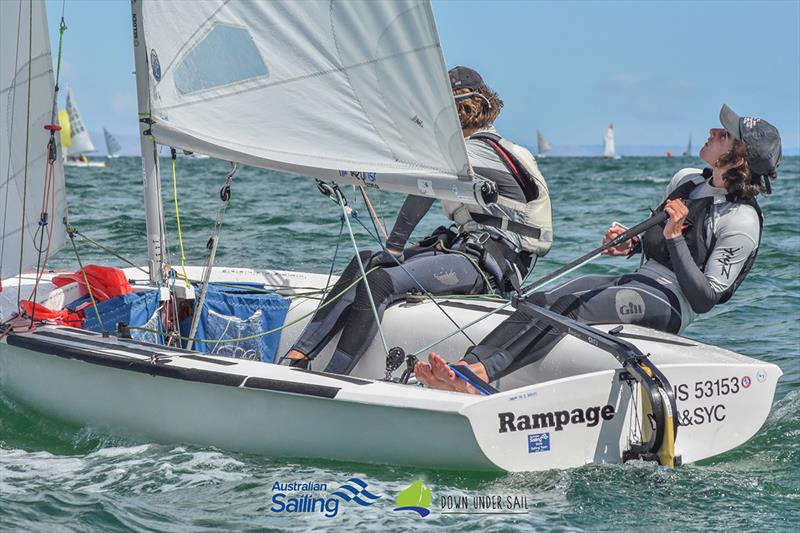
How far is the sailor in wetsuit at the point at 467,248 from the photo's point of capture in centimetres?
439

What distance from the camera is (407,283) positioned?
4.55 meters

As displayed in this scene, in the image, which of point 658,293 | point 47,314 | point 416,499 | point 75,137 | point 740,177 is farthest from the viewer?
point 75,137

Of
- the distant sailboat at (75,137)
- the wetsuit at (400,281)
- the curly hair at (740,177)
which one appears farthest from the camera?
the distant sailboat at (75,137)

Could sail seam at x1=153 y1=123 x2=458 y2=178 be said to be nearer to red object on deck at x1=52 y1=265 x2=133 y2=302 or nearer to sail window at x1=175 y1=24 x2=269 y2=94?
sail window at x1=175 y1=24 x2=269 y2=94

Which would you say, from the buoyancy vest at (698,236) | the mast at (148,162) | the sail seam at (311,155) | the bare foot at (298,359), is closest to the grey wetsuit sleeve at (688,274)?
the buoyancy vest at (698,236)

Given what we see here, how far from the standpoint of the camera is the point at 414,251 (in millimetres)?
4719

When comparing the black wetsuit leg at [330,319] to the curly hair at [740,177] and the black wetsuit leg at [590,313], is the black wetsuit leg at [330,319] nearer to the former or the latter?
the black wetsuit leg at [590,313]

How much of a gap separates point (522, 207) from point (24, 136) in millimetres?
2315

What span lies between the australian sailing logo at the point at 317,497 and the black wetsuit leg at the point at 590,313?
0.86 m

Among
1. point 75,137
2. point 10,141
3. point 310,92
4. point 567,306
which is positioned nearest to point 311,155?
point 310,92

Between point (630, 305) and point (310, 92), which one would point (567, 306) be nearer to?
point (630, 305)

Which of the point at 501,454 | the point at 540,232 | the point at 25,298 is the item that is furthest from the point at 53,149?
the point at 501,454

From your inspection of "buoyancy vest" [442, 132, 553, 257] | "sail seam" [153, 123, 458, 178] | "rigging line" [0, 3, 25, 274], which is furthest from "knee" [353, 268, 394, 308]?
"rigging line" [0, 3, 25, 274]

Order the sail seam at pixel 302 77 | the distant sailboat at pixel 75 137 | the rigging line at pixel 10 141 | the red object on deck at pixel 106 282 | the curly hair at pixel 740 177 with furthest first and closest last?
the distant sailboat at pixel 75 137 < the red object on deck at pixel 106 282 < the rigging line at pixel 10 141 < the curly hair at pixel 740 177 < the sail seam at pixel 302 77
